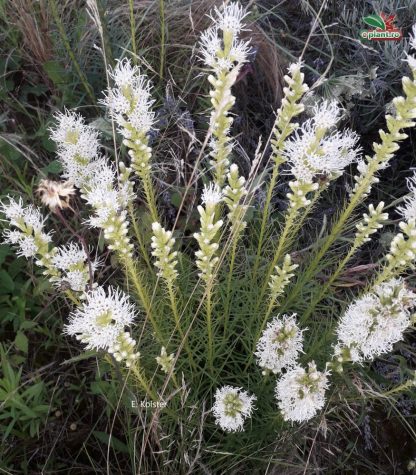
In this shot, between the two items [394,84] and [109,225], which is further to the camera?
[394,84]

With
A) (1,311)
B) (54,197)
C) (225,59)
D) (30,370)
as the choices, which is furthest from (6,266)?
(225,59)

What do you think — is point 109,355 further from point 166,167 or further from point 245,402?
point 166,167

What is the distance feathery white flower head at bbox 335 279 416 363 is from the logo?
1790 mm

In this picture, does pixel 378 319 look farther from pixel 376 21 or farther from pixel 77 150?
pixel 376 21

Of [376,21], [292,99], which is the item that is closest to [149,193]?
[292,99]

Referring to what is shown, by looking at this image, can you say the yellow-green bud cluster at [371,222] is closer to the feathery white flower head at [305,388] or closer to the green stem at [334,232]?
the green stem at [334,232]

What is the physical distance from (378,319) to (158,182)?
1.44 meters

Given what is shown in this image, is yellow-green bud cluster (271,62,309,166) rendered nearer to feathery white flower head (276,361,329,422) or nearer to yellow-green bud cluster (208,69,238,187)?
yellow-green bud cluster (208,69,238,187)

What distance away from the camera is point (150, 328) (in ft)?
6.81

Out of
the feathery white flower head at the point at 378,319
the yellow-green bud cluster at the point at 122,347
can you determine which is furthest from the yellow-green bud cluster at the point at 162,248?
the feathery white flower head at the point at 378,319

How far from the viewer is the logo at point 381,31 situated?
9.04ft

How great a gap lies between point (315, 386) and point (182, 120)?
151 cm

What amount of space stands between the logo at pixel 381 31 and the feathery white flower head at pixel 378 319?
1790 mm

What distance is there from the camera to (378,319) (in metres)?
1.40
